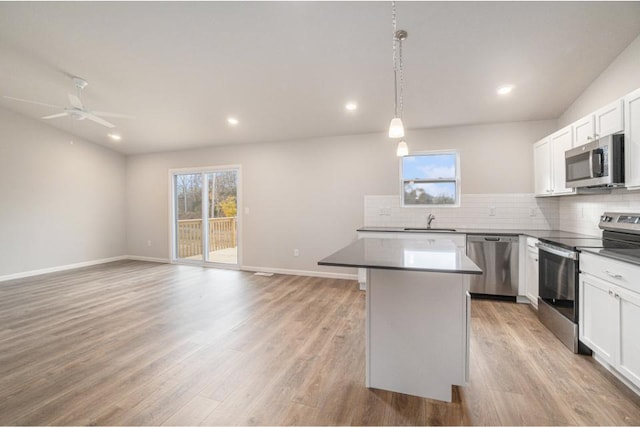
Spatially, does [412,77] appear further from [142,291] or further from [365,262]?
[142,291]

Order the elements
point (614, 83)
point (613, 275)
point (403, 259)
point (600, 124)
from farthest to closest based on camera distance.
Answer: point (614, 83) < point (600, 124) < point (613, 275) < point (403, 259)

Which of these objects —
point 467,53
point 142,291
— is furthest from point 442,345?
point 142,291

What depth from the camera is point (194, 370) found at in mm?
2104

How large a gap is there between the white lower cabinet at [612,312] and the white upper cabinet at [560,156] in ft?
→ 4.23

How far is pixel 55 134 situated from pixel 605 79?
834 centimetres

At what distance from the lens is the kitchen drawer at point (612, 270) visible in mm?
1732

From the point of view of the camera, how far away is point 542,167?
11.8ft

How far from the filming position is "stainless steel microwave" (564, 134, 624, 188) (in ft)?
7.43

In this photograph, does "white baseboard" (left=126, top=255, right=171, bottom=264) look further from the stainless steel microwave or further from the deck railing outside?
the stainless steel microwave

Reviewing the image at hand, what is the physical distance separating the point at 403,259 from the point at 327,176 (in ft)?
11.0

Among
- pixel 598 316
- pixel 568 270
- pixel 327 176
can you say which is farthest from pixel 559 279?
pixel 327 176

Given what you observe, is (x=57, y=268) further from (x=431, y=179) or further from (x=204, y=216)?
(x=431, y=179)

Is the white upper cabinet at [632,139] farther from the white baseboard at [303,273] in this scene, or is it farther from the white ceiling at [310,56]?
the white baseboard at [303,273]

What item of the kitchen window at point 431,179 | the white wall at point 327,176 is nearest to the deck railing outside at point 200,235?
the white wall at point 327,176
